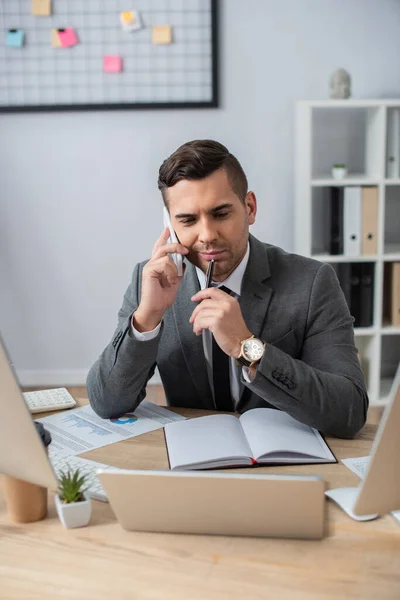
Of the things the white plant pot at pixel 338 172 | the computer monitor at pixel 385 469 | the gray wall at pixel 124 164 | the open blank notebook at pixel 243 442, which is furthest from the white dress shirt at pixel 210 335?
the gray wall at pixel 124 164

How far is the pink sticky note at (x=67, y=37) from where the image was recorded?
332 cm

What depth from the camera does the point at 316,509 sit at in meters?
0.94

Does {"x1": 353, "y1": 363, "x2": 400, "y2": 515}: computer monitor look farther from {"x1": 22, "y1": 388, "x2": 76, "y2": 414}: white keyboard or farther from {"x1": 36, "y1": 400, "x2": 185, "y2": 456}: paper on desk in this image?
{"x1": 22, "y1": 388, "x2": 76, "y2": 414}: white keyboard

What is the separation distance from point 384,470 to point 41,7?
3.02m

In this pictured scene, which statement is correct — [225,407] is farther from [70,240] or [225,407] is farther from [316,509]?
[70,240]

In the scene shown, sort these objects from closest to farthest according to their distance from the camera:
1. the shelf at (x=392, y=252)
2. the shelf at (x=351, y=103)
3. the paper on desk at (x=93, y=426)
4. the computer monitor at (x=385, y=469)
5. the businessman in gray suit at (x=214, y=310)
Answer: the computer monitor at (x=385, y=469) → the paper on desk at (x=93, y=426) → the businessman in gray suit at (x=214, y=310) → the shelf at (x=351, y=103) → the shelf at (x=392, y=252)

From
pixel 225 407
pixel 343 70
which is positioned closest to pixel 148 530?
pixel 225 407

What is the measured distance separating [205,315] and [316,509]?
0.57 metres

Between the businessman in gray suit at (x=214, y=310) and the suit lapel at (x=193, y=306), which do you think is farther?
the suit lapel at (x=193, y=306)

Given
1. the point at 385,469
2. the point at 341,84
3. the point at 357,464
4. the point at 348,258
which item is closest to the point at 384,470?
the point at 385,469

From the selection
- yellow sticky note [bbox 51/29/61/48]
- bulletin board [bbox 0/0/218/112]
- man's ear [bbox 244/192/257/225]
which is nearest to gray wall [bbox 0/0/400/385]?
bulletin board [bbox 0/0/218/112]

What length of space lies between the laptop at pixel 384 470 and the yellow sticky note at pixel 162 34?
2741 millimetres

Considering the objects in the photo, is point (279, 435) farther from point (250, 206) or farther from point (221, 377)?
point (250, 206)

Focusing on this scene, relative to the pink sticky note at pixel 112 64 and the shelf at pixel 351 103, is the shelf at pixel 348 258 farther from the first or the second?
the pink sticky note at pixel 112 64
